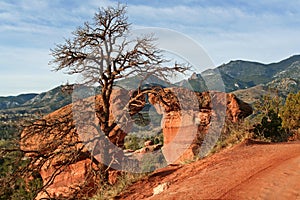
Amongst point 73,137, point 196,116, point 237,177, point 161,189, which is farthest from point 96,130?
point 237,177

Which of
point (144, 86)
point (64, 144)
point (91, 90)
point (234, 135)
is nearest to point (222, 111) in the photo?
point (234, 135)

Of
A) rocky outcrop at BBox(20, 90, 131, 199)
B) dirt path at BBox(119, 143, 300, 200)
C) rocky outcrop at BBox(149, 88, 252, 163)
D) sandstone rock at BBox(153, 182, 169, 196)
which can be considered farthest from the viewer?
rocky outcrop at BBox(149, 88, 252, 163)

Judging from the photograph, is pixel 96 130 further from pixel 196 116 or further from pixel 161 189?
pixel 196 116

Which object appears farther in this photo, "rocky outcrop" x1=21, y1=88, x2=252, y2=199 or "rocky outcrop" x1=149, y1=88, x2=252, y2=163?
"rocky outcrop" x1=149, y1=88, x2=252, y2=163

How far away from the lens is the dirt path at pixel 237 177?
6.91m

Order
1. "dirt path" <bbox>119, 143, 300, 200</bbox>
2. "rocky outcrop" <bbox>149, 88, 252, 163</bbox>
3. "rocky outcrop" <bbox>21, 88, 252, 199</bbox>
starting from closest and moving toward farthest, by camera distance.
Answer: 1. "dirt path" <bbox>119, 143, 300, 200</bbox>
2. "rocky outcrop" <bbox>21, 88, 252, 199</bbox>
3. "rocky outcrop" <bbox>149, 88, 252, 163</bbox>

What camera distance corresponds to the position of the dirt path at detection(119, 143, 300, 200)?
272 inches

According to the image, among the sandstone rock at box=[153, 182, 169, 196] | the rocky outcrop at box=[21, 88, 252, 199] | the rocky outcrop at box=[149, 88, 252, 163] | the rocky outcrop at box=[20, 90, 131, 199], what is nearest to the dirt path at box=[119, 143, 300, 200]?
the sandstone rock at box=[153, 182, 169, 196]

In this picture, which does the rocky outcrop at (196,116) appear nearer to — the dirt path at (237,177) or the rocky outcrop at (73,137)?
the rocky outcrop at (73,137)

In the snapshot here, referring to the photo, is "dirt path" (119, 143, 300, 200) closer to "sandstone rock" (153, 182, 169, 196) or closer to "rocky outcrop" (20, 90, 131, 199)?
"sandstone rock" (153, 182, 169, 196)

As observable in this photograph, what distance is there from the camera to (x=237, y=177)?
316 inches

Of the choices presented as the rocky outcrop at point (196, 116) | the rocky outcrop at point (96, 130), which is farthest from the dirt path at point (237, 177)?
the rocky outcrop at point (196, 116)

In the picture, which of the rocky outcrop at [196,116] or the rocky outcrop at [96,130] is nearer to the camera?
the rocky outcrop at [96,130]

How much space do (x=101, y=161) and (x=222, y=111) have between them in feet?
24.5
